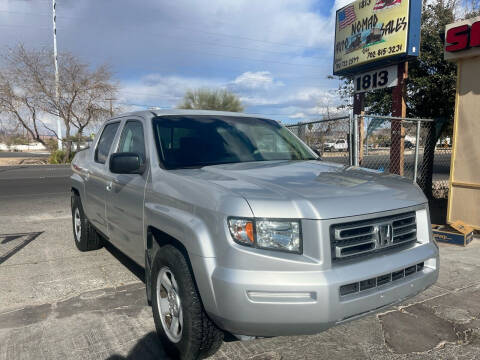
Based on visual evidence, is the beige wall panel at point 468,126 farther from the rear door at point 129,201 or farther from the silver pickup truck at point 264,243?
the rear door at point 129,201

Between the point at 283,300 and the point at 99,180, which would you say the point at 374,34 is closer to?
the point at 99,180

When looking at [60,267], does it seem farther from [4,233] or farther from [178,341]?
[178,341]

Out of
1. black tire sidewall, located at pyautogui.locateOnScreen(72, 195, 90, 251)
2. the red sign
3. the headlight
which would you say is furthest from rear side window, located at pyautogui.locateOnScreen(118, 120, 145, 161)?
the red sign

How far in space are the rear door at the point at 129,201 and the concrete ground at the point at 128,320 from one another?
22.6 inches

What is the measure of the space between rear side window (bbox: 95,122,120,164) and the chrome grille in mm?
3032

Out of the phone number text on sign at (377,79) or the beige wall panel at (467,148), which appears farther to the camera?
the phone number text on sign at (377,79)

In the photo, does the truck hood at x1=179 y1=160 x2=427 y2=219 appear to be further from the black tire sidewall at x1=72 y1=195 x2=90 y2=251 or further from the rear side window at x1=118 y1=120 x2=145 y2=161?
the black tire sidewall at x1=72 y1=195 x2=90 y2=251

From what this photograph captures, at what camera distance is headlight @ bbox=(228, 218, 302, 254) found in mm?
2279

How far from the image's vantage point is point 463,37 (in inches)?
236

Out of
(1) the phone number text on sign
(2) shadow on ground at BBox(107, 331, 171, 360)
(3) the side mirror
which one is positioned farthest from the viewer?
(1) the phone number text on sign

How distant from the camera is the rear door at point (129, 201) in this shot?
333cm

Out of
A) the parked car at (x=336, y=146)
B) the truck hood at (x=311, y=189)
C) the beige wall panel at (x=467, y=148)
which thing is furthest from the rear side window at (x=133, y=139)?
the beige wall panel at (x=467, y=148)

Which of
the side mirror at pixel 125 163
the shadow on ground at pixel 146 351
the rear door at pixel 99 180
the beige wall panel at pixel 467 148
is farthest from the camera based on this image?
the beige wall panel at pixel 467 148

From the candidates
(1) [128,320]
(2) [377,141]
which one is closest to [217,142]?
(1) [128,320]
